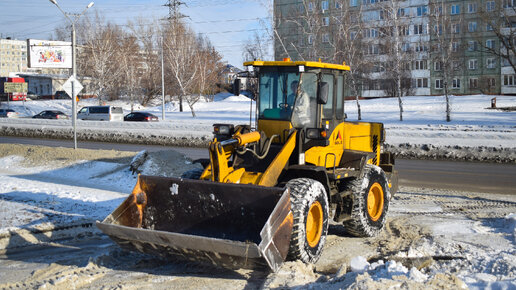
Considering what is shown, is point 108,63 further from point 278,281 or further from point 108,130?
point 278,281

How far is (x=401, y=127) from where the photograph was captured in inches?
1248

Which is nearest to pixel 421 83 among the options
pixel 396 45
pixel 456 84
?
pixel 456 84

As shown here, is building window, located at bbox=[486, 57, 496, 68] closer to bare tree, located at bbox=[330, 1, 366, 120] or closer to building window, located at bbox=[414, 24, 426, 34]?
building window, located at bbox=[414, 24, 426, 34]

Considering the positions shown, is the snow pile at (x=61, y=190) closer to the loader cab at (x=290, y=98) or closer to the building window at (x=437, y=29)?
the loader cab at (x=290, y=98)

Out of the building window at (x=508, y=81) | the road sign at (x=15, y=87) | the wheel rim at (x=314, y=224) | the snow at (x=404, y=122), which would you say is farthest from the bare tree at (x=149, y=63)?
the wheel rim at (x=314, y=224)

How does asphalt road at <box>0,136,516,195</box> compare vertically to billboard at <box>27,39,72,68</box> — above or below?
below

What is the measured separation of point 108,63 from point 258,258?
59.1 meters

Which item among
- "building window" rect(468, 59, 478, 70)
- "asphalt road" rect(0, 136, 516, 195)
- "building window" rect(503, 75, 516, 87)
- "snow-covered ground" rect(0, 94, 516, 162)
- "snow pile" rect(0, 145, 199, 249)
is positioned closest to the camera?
"snow pile" rect(0, 145, 199, 249)

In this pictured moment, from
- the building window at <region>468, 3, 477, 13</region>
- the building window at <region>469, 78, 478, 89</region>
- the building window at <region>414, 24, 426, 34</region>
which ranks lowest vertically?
the building window at <region>469, 78, 478, 89</region>

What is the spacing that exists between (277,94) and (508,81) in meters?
60.0

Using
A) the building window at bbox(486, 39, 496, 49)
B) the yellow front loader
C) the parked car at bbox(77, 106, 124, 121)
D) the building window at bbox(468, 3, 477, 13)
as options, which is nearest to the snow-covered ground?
the parked car at bbox(77, 106, 124, 121)

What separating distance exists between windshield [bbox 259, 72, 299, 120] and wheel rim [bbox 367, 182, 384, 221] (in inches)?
83.4

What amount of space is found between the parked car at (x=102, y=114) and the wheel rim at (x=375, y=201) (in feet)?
129

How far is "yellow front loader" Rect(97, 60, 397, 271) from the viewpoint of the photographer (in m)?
6.05
